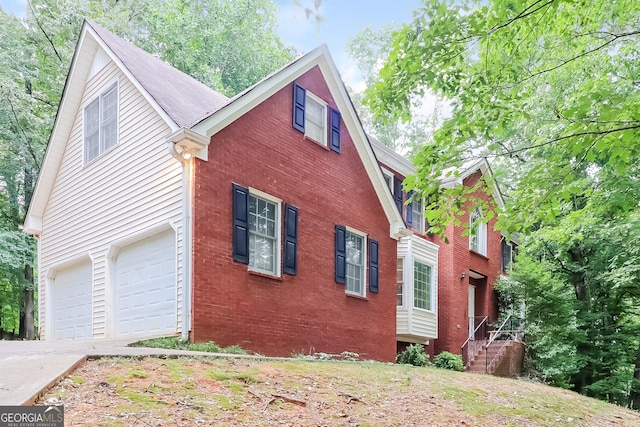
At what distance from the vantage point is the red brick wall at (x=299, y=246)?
8.96m

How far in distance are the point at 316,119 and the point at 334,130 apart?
557 millimetres

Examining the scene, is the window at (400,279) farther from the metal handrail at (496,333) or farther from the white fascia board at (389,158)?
the metal handrail at (496,333)

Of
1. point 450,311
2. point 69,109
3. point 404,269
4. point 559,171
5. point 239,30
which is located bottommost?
point 450,311

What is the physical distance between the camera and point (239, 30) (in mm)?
25484

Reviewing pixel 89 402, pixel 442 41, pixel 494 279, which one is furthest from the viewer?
pixel 494 279

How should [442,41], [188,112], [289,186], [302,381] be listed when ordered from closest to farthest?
[442,41] → [302,381] → [188,112] → [289,186]

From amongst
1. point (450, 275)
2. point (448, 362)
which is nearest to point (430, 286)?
point (450, 275)

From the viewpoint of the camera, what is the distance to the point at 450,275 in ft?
58.3

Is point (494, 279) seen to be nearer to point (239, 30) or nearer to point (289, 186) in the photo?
point (289, 186)

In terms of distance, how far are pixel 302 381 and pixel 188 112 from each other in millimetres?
5844

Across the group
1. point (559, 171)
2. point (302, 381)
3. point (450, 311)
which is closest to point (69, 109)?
point (302, 381)

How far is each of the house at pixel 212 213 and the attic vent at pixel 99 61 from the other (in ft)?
0.16

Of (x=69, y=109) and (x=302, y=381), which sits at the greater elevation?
(x=69, y=109)

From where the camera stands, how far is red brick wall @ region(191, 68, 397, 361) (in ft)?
29.4
